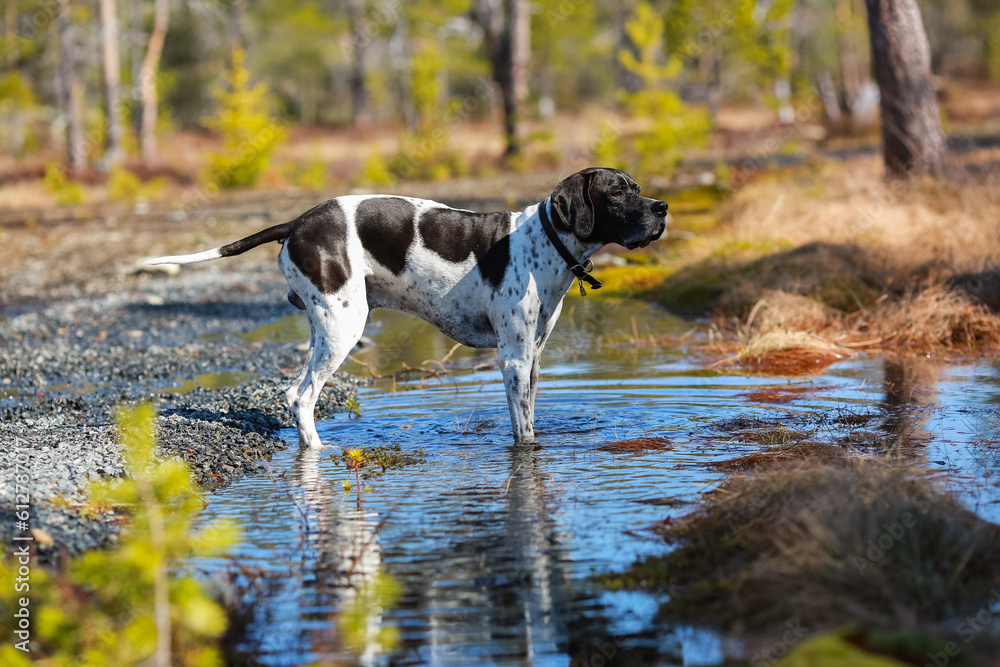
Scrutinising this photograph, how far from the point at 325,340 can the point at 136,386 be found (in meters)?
3.02

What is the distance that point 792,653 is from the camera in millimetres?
2879

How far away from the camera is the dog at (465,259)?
6.04 m

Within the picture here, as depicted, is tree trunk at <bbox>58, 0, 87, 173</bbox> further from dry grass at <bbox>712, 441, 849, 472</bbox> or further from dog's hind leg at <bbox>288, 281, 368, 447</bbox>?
dry grass at <bbox>712, 441, 849, 472</bbox>

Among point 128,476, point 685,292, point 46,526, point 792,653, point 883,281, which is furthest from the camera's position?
point 685,292

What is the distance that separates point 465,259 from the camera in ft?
20.1

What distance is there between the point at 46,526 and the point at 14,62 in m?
27.5

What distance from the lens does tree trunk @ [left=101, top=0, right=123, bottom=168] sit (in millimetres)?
29719

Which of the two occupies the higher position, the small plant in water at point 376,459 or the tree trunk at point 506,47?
the tree trunk at point 506,47

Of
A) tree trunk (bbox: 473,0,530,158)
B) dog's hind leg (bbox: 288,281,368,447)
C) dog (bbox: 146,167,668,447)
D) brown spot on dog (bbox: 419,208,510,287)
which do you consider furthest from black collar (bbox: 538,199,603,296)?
tree trunk (bbox: 473,0,530,158)

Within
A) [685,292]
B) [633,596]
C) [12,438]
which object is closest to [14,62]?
[685,292]

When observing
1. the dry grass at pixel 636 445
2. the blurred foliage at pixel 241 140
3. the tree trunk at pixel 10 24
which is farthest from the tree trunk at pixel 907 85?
the tree trunk at pixel 10 24

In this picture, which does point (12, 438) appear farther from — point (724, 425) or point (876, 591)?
point (876, 591)

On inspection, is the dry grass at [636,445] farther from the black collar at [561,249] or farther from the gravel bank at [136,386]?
the gravel bank at [136,386]

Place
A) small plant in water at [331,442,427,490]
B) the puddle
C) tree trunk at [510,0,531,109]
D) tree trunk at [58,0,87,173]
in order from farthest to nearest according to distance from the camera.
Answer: tree trunk at [58,0,87,173] < tree trunk at [510,0,531,109] < the puddle < small plant in water at [331,442,427,490]
